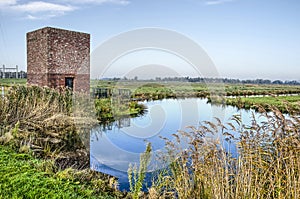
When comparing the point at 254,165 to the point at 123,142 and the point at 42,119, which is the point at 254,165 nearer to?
the point at 123,142

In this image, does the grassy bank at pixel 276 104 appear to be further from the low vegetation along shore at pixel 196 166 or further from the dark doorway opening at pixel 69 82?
the dark doorway opening at pixel 69 82

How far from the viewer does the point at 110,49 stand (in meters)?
8.23

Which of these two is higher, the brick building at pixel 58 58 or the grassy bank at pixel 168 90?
the brick building at pixel 58 58

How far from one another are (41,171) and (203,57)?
5.08 metres

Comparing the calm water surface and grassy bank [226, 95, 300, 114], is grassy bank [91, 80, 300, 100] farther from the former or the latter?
the calm water surface

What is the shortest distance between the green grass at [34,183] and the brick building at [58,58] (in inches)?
380

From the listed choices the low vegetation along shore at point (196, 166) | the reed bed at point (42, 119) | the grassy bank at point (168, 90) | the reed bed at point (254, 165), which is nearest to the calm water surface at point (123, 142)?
the low vegetation along shore at point (196, 166)

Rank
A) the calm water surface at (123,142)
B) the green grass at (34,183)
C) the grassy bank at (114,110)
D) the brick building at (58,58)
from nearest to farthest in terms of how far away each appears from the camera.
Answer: the green grass at (34,183), the calm water surface at (123,142), the grassy bank at (114,110), the brick building at (58,58)

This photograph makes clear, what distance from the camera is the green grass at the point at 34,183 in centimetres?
309

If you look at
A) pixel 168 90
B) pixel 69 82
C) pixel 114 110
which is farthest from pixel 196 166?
pixel 168 90

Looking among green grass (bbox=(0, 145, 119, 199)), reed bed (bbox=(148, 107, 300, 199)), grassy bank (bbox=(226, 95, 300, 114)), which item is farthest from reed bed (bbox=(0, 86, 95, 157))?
grassy bank (bbox=(226, 95, 300, 114))

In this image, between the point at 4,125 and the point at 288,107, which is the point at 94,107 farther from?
the point at 288,107

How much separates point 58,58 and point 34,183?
11550mm

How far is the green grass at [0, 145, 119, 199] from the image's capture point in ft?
10.1
